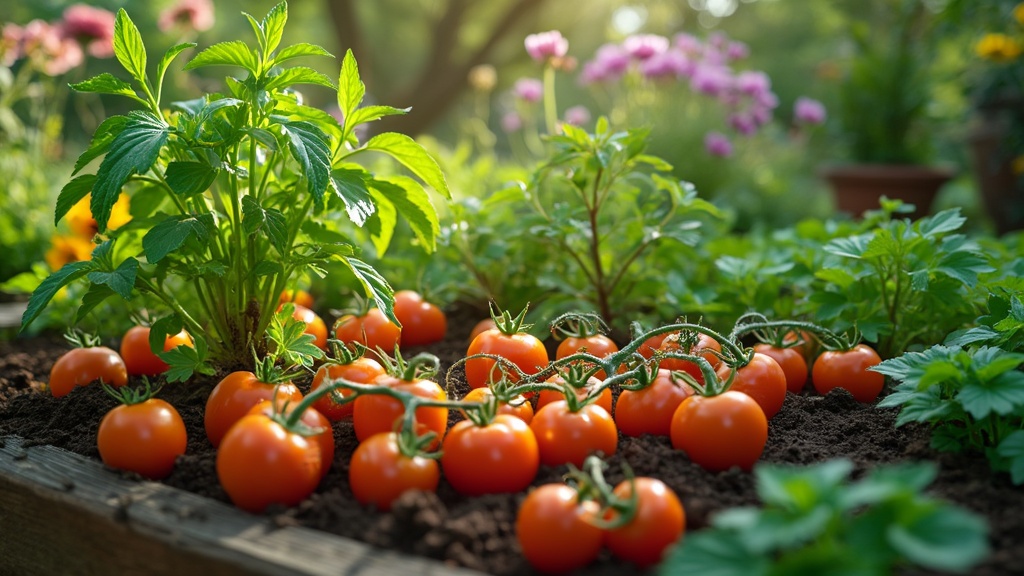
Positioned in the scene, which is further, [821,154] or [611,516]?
[821,154]

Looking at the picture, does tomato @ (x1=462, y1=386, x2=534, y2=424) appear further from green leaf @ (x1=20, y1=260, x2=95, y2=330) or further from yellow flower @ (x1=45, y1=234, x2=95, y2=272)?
yellow flower @ (x1=45, y1=234, x2=95, y2=272)

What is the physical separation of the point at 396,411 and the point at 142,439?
0.51m

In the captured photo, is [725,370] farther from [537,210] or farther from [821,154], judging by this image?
[821,154]

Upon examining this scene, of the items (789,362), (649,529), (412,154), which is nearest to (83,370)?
(412,154)

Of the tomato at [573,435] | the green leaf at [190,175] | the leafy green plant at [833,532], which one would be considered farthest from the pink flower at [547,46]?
the leafy green plant at [833,532]

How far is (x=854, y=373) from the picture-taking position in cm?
197

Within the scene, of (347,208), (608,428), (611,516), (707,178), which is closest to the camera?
(611,516)

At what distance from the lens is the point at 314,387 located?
1.77 m

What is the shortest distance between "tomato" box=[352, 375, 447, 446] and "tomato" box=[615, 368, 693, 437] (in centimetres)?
39

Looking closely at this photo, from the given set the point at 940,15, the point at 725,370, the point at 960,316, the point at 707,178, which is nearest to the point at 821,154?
the point at 940,15

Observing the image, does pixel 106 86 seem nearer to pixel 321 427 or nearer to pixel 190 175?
pixel 190 175

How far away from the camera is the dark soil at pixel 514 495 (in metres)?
1.31

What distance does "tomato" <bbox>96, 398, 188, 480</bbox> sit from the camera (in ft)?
5.21

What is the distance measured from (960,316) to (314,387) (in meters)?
1.76
